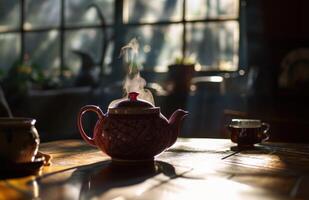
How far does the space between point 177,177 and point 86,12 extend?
5.21 metres

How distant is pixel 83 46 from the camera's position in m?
6.04

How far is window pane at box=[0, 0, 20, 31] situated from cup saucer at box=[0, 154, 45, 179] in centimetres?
571

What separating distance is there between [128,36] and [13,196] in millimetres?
4941

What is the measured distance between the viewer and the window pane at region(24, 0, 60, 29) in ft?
20.5

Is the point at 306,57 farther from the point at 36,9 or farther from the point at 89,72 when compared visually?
the point at 36,9

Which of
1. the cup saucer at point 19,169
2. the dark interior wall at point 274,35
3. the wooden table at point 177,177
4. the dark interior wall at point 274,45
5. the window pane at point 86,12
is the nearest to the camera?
the wooden table at point 177,177

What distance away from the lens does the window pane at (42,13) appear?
625 centimetres

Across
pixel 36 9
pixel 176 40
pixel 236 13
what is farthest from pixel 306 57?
pixel 36 9

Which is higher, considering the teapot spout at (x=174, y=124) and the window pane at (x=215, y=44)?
the window pane at (x=215, y=44)

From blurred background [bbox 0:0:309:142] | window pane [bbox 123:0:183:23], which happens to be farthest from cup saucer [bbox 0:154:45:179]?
window pane [bbox 123:0:183:23]

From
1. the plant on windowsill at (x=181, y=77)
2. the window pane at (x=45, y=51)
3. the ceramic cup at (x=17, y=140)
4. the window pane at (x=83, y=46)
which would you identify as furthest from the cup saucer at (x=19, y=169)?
the window pane at (x=45, y=51)

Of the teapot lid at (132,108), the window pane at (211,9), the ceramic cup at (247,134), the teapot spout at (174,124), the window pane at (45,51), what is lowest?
the ceramic cup at (247,134)

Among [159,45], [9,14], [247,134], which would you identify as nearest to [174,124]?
[247,134]

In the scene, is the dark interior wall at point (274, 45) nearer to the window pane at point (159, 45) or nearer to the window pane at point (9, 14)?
the window pane at point (159, 45)
